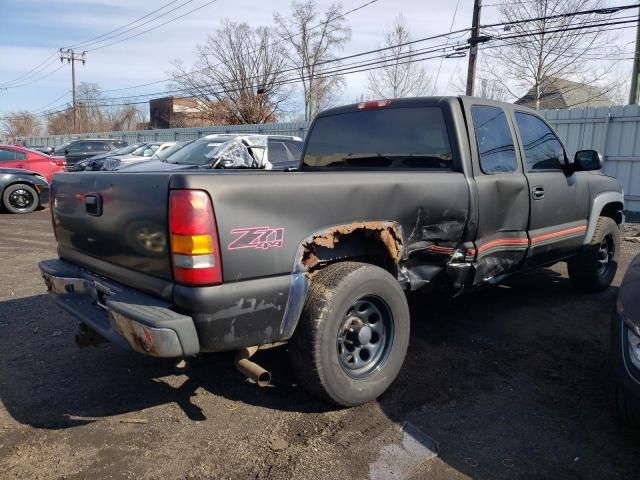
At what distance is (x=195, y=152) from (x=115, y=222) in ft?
26.2

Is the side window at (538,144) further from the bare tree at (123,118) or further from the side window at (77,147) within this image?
the bare tree at (123,118)

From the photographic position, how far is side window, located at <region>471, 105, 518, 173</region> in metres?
3.83

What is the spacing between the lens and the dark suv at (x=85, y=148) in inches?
872

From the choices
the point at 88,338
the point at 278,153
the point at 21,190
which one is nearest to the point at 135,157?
the point at 21,190

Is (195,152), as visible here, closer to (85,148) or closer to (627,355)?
(627,355)

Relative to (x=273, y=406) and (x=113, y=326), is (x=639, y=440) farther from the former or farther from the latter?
(x=113, y=326)

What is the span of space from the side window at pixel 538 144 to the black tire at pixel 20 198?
37.3ft

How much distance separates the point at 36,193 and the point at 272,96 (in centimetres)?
3059

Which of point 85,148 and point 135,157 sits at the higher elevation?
point 85,148

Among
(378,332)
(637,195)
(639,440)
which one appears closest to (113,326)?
(378,332)

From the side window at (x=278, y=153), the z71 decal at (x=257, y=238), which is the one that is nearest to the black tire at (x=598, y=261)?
the z71 decal at (x=257, y=238)

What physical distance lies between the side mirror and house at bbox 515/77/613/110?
23150 mm

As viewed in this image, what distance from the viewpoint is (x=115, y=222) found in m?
2.82

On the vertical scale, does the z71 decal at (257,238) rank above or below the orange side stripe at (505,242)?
above
